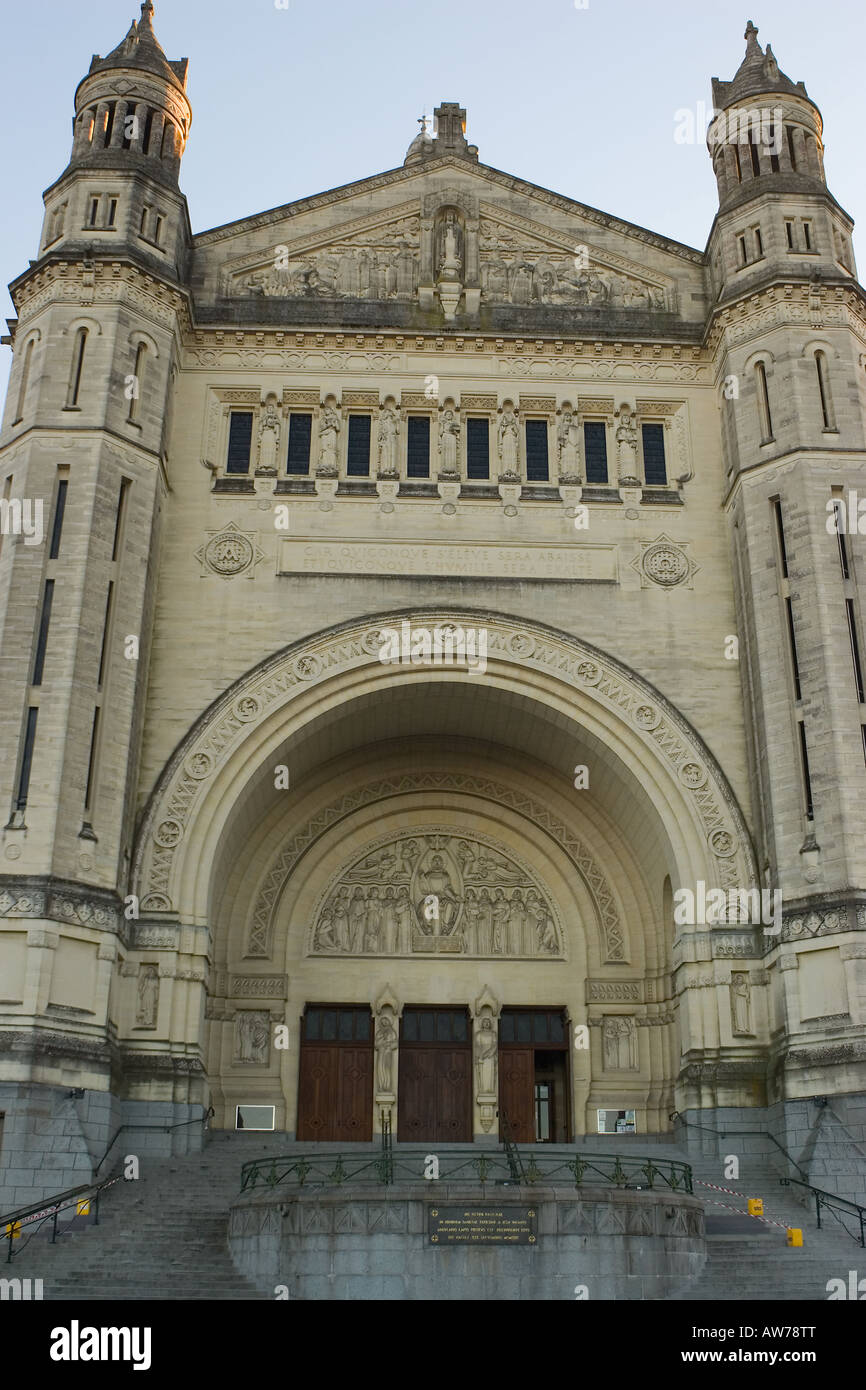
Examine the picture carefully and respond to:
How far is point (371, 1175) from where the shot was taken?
67.0 feet

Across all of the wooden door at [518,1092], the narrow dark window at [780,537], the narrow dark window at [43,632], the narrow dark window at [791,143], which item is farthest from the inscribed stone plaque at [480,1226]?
the narrow dark window at [791,143]

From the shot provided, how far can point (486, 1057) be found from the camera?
28.1 m

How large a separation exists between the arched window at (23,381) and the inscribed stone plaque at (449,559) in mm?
5853

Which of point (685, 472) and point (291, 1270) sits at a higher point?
point (685, 472)

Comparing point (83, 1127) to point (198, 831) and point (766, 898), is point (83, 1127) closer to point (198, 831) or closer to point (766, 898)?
point (198, 831)

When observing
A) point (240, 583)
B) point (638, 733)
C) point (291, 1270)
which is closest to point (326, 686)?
point (240, 583)

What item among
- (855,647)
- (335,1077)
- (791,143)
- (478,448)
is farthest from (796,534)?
(335,1077)

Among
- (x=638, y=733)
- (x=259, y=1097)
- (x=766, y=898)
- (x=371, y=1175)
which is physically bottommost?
(x=371, y=1175)

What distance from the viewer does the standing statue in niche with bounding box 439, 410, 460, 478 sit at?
29422 millimetres

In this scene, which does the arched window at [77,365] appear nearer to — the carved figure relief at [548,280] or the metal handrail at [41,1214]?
the carved figure relief at [548,280]

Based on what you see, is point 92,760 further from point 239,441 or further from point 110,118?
point 110,118

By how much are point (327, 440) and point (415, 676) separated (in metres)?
5.86

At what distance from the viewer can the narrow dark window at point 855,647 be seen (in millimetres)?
25500
